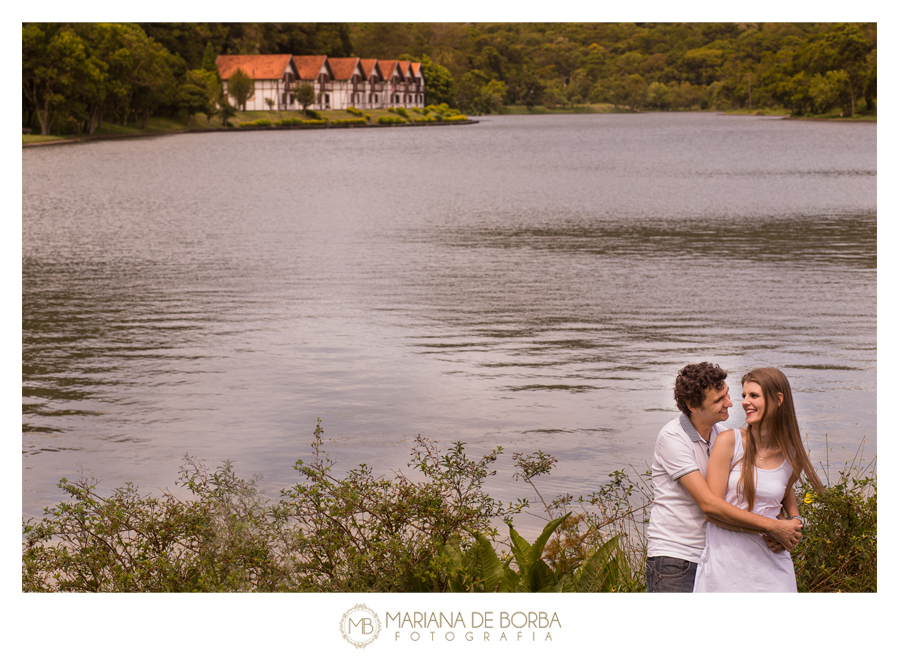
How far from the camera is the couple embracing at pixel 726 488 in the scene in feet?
13.9

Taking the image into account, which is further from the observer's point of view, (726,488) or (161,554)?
(161,554)

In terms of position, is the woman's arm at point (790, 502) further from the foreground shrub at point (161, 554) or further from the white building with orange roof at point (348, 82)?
the white building with orange roof at point (348, 82)

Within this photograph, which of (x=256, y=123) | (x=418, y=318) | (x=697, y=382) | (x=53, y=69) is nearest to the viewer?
(x=697, y=382)

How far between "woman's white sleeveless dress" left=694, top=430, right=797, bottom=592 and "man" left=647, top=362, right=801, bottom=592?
0.27 ft

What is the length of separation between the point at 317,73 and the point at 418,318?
30.3ft

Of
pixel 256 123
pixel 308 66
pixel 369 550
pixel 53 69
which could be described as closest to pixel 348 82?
pixel 308 66

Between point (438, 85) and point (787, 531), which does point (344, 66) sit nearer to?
point (438, 85)

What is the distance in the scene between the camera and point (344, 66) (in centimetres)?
2369

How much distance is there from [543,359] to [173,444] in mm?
5728

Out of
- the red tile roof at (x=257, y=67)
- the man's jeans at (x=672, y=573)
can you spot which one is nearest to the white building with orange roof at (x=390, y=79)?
the red tile roof at (x=257, y=67)
